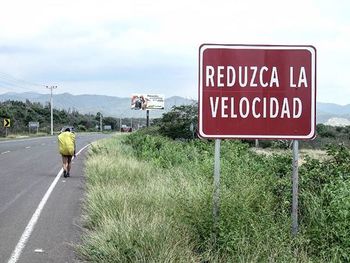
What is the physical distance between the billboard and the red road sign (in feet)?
298

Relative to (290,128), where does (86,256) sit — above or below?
below

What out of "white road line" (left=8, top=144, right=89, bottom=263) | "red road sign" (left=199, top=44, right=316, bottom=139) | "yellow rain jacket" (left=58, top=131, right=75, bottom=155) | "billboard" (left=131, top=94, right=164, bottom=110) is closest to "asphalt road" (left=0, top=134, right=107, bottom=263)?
"white road line" (left=8, top=144, right=89, bottom=263)

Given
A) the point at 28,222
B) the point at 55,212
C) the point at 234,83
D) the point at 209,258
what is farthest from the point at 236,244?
the point at 55,212

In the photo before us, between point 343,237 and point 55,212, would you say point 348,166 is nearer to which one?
point 343,237

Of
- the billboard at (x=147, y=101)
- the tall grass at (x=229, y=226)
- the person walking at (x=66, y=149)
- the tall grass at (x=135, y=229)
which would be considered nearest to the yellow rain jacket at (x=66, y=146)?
the person walking at (x=66, y=149)

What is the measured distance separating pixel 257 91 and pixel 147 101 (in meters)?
93.2

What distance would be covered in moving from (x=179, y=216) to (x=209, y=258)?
4.47ft

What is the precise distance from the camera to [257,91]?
6125 mm

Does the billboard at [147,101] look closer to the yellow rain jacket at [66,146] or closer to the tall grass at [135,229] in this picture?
the yellow rain jacket at [66,146]

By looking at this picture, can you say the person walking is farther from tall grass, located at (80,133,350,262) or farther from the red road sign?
the red road sign

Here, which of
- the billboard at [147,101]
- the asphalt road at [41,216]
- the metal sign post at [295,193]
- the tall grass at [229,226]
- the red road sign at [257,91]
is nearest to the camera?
the tall grass at [229,226]

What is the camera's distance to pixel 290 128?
6164mm

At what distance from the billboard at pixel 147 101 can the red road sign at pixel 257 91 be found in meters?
90.7

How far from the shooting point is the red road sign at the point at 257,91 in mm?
6133
